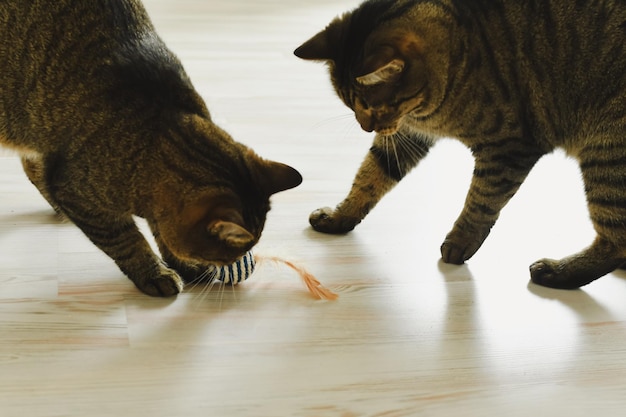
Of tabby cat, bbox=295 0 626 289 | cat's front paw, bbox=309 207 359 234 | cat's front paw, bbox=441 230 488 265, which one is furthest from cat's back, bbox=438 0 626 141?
cat's front paw, bbox=309 207 359 234

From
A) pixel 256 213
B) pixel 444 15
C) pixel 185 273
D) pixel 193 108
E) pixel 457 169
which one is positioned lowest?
pixel 457 169

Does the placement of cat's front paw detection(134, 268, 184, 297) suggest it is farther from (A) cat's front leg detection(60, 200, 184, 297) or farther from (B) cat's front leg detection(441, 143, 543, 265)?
(B) cat's front leg detection(441, 143, 543, 265)

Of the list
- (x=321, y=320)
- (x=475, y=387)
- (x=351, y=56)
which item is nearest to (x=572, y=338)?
(x=475, y=387)

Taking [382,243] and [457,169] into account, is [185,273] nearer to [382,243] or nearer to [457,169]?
[382,243]

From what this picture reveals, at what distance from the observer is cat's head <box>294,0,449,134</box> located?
1.97 meters

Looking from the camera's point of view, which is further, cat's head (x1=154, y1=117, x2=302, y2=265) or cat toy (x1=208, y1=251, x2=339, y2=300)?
cat toy (x1=208, y1=251, x2=339, y2=300)

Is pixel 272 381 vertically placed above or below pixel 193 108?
below

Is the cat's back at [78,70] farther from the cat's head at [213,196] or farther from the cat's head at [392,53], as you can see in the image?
the cat's head at [392,53]

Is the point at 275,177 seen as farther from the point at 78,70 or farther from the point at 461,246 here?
the point at 461,246

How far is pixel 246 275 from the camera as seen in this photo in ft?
6.61

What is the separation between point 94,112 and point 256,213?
1.38ft

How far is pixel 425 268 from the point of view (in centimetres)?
219


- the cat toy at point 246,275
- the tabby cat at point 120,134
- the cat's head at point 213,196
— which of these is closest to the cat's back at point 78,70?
the tabby cat at point 120,134

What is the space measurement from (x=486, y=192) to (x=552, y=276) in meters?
0.27
